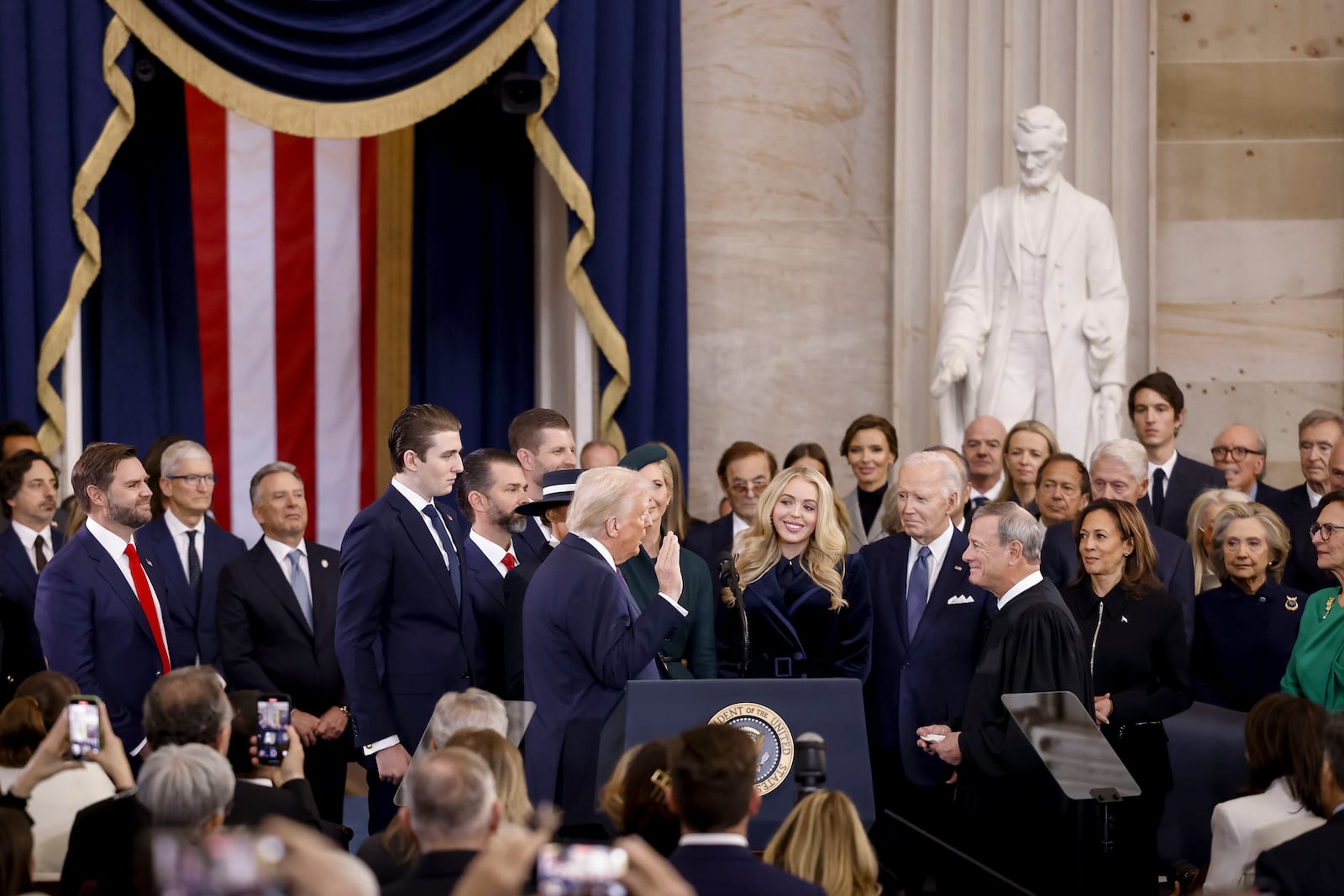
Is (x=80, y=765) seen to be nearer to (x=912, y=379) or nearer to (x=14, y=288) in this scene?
(x=14, y=288)

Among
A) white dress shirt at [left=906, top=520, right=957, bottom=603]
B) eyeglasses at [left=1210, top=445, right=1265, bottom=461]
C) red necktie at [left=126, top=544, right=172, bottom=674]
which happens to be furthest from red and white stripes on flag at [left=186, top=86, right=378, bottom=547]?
eyeglasses at [left=1210, top=445, right=1265, bottom=461]

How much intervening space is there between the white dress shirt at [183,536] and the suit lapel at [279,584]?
1.14ft

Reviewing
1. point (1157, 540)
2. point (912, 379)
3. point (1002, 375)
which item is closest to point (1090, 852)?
point (1157, 540)

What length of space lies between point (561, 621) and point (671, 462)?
188cm

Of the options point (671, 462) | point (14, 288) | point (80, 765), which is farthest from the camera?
point (14, 288)

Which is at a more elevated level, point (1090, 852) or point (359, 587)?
point (359, 587)

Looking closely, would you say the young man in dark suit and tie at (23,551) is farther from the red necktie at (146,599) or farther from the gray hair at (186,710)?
the gray hair at (186,710)

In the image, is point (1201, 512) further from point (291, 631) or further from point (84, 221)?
point (84, 221)

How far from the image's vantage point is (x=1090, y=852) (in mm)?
4957

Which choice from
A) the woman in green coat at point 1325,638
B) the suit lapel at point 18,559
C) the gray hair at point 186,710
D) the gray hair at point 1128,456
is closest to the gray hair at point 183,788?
the gray hair at point 186,710

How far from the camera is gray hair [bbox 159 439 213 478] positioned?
6438mm

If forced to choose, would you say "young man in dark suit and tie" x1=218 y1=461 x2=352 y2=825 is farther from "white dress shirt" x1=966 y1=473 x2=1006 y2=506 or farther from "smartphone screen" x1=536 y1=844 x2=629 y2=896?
"smartphone screen" x1=536 y1=844 x2=629 y2=896

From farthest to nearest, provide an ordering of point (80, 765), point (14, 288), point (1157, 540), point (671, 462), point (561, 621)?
1. point (14, 288)
2. point (671, 462)
3. point (1157, 540)
4. point (561, 621)
5. point (80, 765)

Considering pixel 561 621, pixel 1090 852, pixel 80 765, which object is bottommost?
pixel 1090 852
